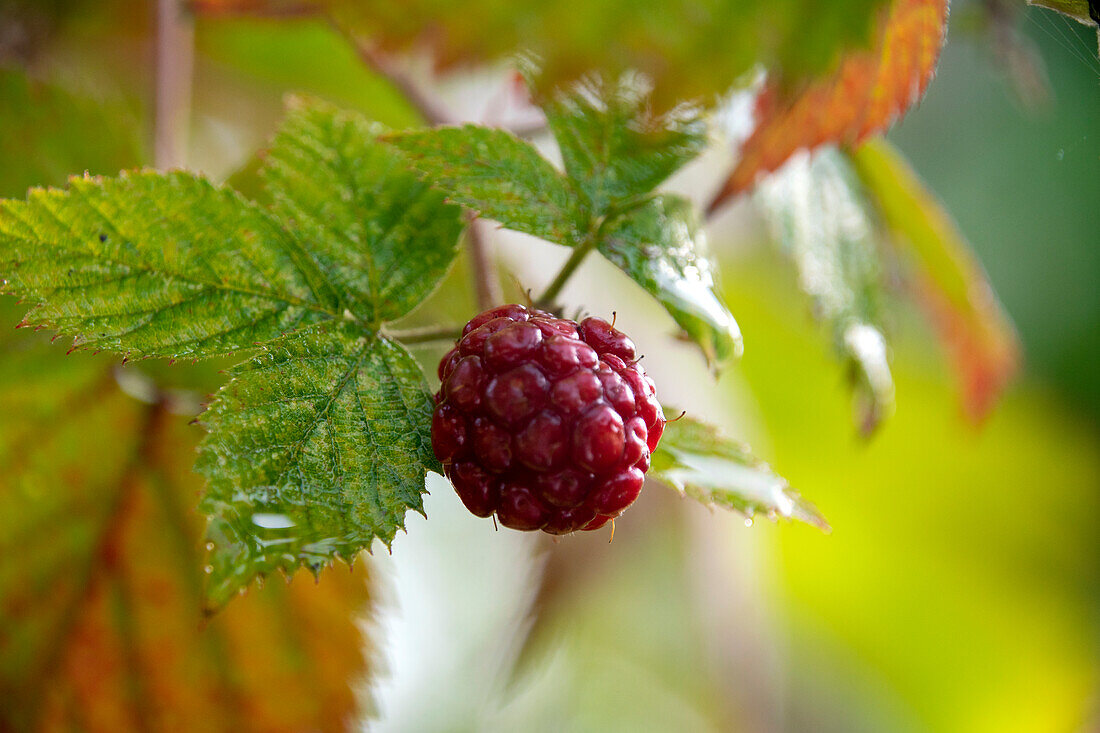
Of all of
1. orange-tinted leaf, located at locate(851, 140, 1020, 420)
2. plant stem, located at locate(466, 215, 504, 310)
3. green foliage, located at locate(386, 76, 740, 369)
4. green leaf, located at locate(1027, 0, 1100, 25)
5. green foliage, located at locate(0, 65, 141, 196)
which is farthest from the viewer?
orange-tinted leaf, located at locate(851, 140, 1020, 420)

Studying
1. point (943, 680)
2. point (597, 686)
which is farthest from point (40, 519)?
point (943, 680)

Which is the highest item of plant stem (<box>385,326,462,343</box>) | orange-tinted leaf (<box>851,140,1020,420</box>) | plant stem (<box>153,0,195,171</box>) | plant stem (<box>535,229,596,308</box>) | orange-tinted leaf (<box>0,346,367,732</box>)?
plant stem (<box>153,0,195,171</box>)

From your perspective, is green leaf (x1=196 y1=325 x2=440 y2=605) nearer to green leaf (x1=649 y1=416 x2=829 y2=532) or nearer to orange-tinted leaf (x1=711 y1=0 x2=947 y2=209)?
green leaf (x1=649 y1=416 x2=829 y2=532)

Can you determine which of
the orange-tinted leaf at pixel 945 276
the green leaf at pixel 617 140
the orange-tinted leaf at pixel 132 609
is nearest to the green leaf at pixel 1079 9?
the green leaf at pixel 617 140

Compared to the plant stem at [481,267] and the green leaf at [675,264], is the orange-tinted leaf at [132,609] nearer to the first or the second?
the plant stem at [481,267]

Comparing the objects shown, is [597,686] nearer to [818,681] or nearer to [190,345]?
[818,681]

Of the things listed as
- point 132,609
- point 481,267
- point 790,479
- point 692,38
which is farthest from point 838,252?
point 790,479

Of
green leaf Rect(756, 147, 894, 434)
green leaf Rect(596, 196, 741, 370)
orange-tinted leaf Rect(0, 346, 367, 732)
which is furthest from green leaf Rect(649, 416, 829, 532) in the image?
orange-tinted leaf Rect(0, 346, 367, 732)
